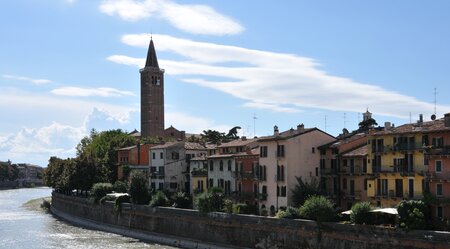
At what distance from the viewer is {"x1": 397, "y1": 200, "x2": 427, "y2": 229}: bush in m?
41.8

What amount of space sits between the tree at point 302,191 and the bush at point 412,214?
15371 mm

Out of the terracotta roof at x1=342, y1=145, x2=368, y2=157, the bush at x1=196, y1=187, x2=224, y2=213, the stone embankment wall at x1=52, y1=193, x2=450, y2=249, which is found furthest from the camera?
the bush at x1=196, y1=187, x2=224, y2=213

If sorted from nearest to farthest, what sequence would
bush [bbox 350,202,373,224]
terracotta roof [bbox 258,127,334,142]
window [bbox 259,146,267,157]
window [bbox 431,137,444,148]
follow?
bush [bbox 350,202,373,224], window [bbox 431,137,444,148], terracotta roof [bbox 258,127,334,142], window [bbox 259,146,267,157]

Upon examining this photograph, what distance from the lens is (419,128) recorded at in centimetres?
5100

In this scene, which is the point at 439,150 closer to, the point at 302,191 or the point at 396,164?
the point at 396,164

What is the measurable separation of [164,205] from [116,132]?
202 ft

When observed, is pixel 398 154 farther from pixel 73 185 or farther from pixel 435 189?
pixel 73 185

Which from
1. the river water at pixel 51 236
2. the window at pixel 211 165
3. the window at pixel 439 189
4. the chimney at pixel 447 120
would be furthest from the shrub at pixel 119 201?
the chimney at pixel 447 120

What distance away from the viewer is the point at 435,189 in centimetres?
4722

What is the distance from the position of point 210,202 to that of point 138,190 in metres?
19.9

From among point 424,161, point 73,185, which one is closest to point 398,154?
point 424,161

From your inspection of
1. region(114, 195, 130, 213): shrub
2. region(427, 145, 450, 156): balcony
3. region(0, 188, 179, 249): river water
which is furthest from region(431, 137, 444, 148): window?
region(114, 195, 130, 213): shrub

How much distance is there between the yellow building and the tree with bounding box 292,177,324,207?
5.68m

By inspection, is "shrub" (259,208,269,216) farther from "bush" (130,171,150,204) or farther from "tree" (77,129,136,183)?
"tree" (77,129,136,183)
